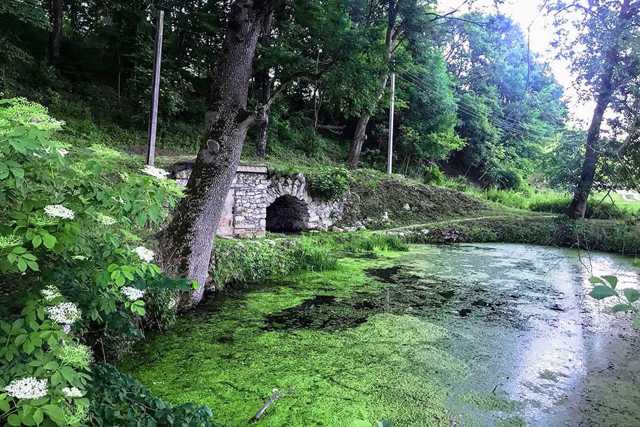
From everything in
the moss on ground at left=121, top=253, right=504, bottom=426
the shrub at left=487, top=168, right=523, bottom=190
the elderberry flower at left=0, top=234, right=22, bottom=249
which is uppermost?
the shrub at left=487, top=168, right=523, bottom=190

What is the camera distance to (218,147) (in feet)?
16.0

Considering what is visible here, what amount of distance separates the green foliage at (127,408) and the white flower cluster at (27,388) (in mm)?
463

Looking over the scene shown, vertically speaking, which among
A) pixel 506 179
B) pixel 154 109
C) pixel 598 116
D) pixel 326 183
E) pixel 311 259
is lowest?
pixel 311 259

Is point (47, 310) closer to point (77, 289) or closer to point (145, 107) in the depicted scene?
point (77, 289)

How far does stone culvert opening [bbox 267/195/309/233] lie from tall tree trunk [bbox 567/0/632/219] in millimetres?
6189

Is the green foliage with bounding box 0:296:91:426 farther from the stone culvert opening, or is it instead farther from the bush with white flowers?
the stone culvert opening

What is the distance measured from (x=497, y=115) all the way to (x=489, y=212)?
9.43m

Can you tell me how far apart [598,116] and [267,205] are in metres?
7.55

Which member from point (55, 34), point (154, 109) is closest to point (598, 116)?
point (154, 109)

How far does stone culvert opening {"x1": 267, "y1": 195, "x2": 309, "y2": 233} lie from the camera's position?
1106 centimetres

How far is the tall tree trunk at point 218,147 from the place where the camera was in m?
4.85

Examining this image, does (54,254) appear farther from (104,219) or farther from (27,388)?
(27,388)

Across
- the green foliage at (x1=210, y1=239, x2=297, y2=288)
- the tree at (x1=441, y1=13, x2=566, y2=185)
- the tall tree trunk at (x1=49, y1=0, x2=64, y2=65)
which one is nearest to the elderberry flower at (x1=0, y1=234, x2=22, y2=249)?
the green foliage at (x1=210, y1=239, x2=297, y2=288)

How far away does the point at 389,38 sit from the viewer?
14742 millimetres
